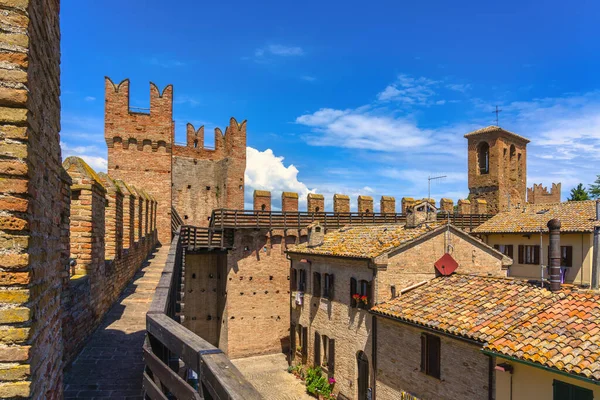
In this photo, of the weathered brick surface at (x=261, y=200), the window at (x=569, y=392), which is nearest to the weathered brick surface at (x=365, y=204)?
the weathered brick surface at (x=261, y=200)

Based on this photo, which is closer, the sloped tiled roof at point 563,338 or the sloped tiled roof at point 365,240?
the sloped tiled roof at point 563,338

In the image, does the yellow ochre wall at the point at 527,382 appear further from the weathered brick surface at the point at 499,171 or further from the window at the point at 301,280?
the weathered brick surface at the point at 499,171

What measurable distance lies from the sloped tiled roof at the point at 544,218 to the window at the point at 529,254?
3.66ft

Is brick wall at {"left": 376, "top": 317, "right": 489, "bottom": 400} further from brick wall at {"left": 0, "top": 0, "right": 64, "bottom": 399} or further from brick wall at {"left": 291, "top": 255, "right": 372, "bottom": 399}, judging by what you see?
brick wall at {"left": 0, "top": 0, "right": 64, "bottom": 399}

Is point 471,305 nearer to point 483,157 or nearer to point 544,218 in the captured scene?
point 544,218

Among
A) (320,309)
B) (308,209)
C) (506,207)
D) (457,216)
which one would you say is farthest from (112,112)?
(506,207)

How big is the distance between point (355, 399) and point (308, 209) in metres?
11.5

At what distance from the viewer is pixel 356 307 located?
18.2m

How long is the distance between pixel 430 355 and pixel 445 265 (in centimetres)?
522

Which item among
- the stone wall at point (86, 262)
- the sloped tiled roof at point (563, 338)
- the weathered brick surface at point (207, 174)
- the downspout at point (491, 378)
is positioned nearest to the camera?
the stone wall at point (86, 262)

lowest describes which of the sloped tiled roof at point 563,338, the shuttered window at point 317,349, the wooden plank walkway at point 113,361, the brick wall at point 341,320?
the shuttered window at point 317,349

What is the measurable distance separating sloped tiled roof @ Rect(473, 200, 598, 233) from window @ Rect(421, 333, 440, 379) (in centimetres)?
1385

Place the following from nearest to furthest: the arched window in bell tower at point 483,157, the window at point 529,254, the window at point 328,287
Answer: the window at point 328,287 → the window at point 529,254 → the arched window in bell tower at point 483,157

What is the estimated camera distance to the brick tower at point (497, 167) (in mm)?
35250
